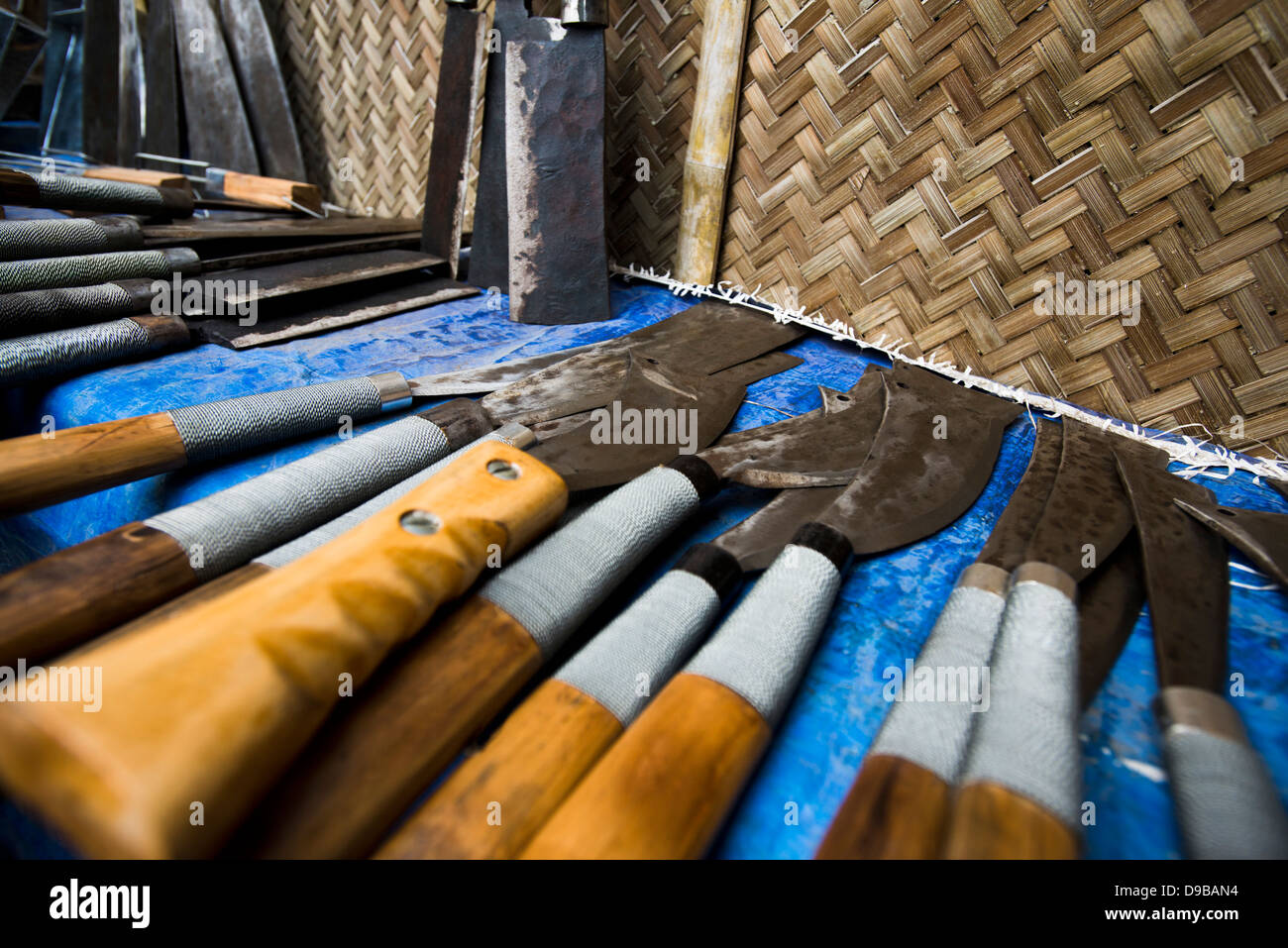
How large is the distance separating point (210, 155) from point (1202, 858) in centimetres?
451

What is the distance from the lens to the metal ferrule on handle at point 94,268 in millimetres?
1568

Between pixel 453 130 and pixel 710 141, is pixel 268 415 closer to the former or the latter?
pixel 453 130

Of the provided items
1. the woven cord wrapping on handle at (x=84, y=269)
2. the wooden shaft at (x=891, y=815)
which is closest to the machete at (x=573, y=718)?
the wooden shaft at (x=891, y=815)

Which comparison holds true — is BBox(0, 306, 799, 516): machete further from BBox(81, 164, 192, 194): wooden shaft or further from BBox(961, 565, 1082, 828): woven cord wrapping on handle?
BBox(81, 164, 192, 194): wooden shaft

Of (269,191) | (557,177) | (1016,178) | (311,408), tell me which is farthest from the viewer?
(269,191)

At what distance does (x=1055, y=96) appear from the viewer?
176 centimetres

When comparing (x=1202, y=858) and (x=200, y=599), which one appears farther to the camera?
(x=200, y=599)

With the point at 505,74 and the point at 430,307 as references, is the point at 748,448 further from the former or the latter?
the point at 505,74

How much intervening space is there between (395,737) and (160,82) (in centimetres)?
422

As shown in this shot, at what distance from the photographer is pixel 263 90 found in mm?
3514

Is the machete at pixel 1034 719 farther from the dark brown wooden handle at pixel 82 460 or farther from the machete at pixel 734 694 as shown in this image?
the dark brown wooden handle at pixel 82 460

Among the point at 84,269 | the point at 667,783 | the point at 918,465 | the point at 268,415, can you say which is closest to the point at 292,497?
the point at 268,415
